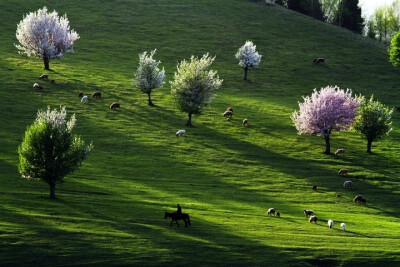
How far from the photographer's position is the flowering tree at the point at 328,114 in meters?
90.6

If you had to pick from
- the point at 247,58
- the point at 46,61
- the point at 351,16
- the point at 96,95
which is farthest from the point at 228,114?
the point at 351,16

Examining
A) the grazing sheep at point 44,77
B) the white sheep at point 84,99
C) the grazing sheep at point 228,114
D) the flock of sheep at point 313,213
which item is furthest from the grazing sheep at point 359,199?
the grazing sheep at point 44,77

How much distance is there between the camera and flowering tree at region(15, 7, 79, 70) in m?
120

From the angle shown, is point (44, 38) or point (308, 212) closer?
point (308, 212)

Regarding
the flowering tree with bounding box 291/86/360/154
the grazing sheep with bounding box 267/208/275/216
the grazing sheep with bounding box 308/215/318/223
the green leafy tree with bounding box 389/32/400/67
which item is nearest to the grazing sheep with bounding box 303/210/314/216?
the grazing sheep with bounding box 308/215/318/223

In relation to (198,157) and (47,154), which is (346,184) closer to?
(198,157)

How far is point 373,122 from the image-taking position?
9075 centimetres

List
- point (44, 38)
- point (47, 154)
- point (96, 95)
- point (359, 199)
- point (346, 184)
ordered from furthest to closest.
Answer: point (44, 38)
point (96, 95)
point (346, 184)
point (359, 199)
point (47, 154)

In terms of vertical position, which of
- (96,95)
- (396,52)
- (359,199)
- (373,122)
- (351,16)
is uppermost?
(351,16)

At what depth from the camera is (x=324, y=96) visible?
9238 cm

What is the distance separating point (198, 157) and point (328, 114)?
21940mm

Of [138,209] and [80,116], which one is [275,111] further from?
[138,209]

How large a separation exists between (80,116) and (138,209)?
3994 cm

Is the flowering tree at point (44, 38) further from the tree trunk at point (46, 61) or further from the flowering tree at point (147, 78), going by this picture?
the flowering tree at point (147, 78)
